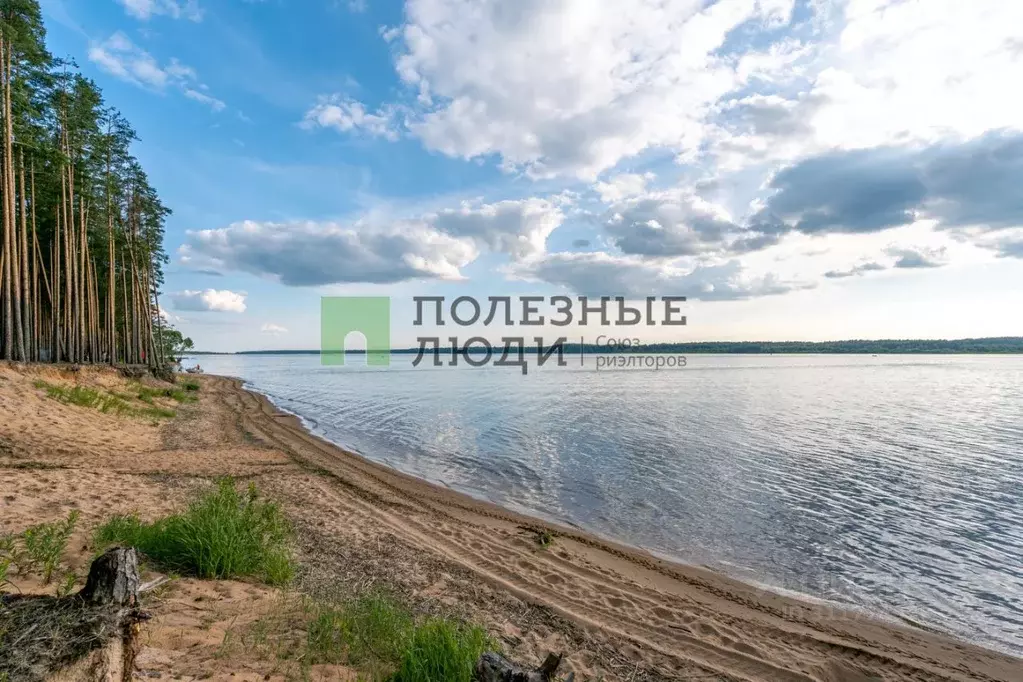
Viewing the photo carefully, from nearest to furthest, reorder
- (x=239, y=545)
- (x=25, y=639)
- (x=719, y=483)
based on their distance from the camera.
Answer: (x=25, y=639) < (x=239, y=545) < (x=719, y=483)

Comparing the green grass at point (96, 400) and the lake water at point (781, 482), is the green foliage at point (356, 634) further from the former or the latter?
the green grass at point (96, 400)

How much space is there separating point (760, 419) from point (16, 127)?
38.7 m

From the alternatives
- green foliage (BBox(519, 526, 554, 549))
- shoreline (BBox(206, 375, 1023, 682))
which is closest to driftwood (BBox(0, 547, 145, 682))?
shoreline (BBox(206, 375, 1023, 682))

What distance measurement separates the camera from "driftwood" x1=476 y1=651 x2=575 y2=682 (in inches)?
132

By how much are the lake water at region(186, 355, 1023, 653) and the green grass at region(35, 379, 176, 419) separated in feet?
25.8

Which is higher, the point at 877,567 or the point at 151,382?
the point at 151,382

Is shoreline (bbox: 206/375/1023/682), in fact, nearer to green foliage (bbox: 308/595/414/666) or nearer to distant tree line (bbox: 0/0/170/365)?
green foliage (bbox: 308/595/414/666)

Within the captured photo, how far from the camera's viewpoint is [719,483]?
15.1 meters

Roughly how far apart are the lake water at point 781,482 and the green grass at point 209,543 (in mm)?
7515

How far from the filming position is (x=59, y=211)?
26.4 meters

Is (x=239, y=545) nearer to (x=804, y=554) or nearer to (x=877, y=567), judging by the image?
(x=804, y=554)

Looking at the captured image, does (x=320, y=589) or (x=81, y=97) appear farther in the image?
(x=81, y=97)

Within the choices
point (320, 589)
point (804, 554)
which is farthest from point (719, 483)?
point (320, 589)

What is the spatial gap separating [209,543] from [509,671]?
4.46m
